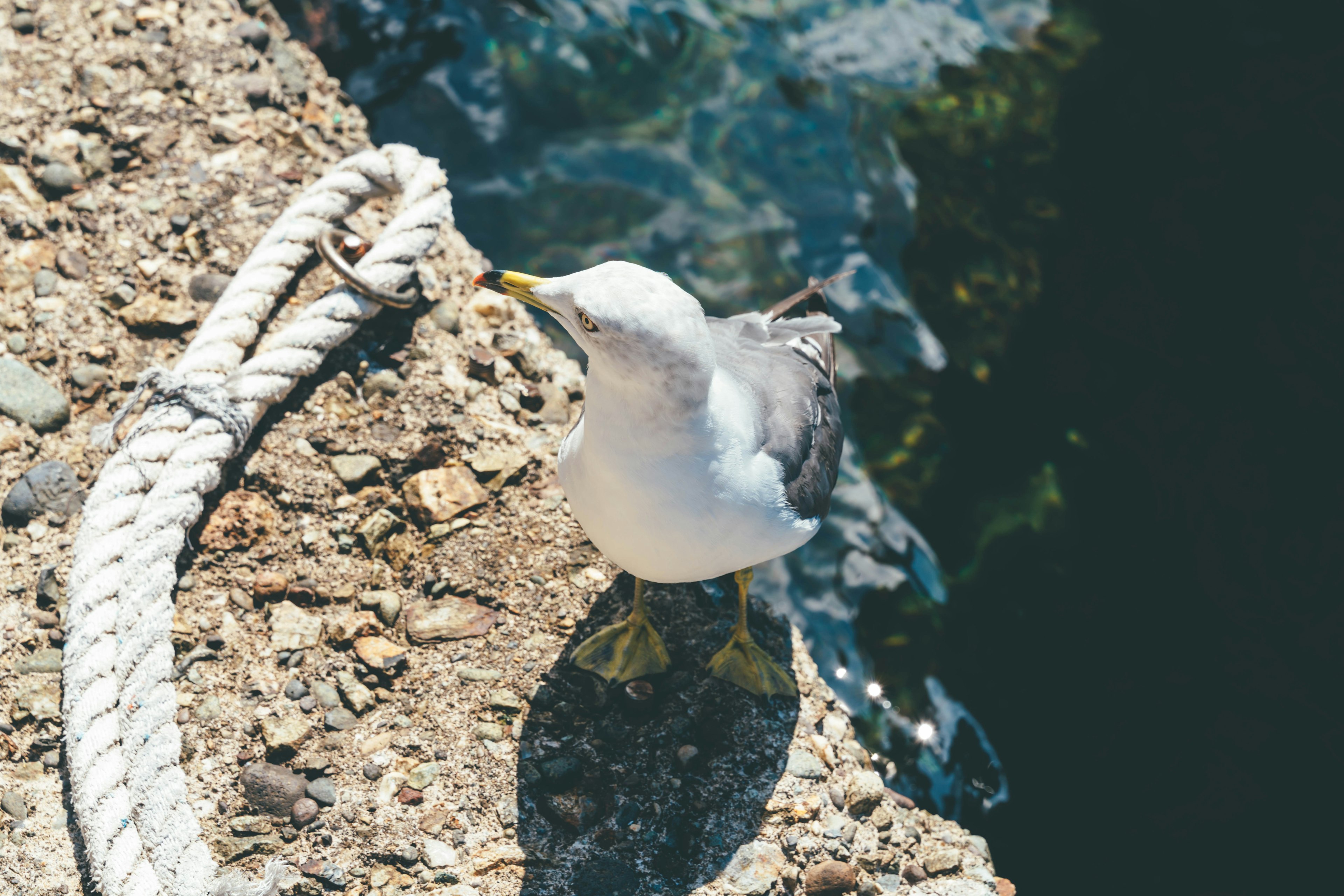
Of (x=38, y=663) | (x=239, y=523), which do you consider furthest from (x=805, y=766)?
(x=38, y=663)

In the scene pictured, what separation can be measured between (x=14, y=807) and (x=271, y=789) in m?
0.67

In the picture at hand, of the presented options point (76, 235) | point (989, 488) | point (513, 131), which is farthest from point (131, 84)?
point (989, 488)

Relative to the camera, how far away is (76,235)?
3.90 m

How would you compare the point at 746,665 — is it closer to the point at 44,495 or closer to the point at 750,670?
the point at 750,670

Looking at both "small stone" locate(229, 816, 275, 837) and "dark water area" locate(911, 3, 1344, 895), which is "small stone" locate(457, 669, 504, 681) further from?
"dark water area" locate(911, 3, 1344, 895)

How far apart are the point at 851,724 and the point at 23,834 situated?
2690mm

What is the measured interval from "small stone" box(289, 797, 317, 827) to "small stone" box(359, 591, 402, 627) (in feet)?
2.11

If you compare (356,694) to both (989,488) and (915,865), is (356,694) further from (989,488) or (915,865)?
(989,488)

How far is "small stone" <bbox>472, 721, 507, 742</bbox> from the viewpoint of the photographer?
3113 mm

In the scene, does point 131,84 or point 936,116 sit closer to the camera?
point 131,84

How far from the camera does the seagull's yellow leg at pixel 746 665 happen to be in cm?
333

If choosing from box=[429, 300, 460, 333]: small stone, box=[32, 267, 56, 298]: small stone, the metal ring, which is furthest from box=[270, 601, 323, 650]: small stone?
box=[32, 267, 56, 298]: small stone

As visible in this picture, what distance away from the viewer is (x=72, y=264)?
12.5 ft

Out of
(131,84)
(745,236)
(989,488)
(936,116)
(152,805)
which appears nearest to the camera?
(152,805)
